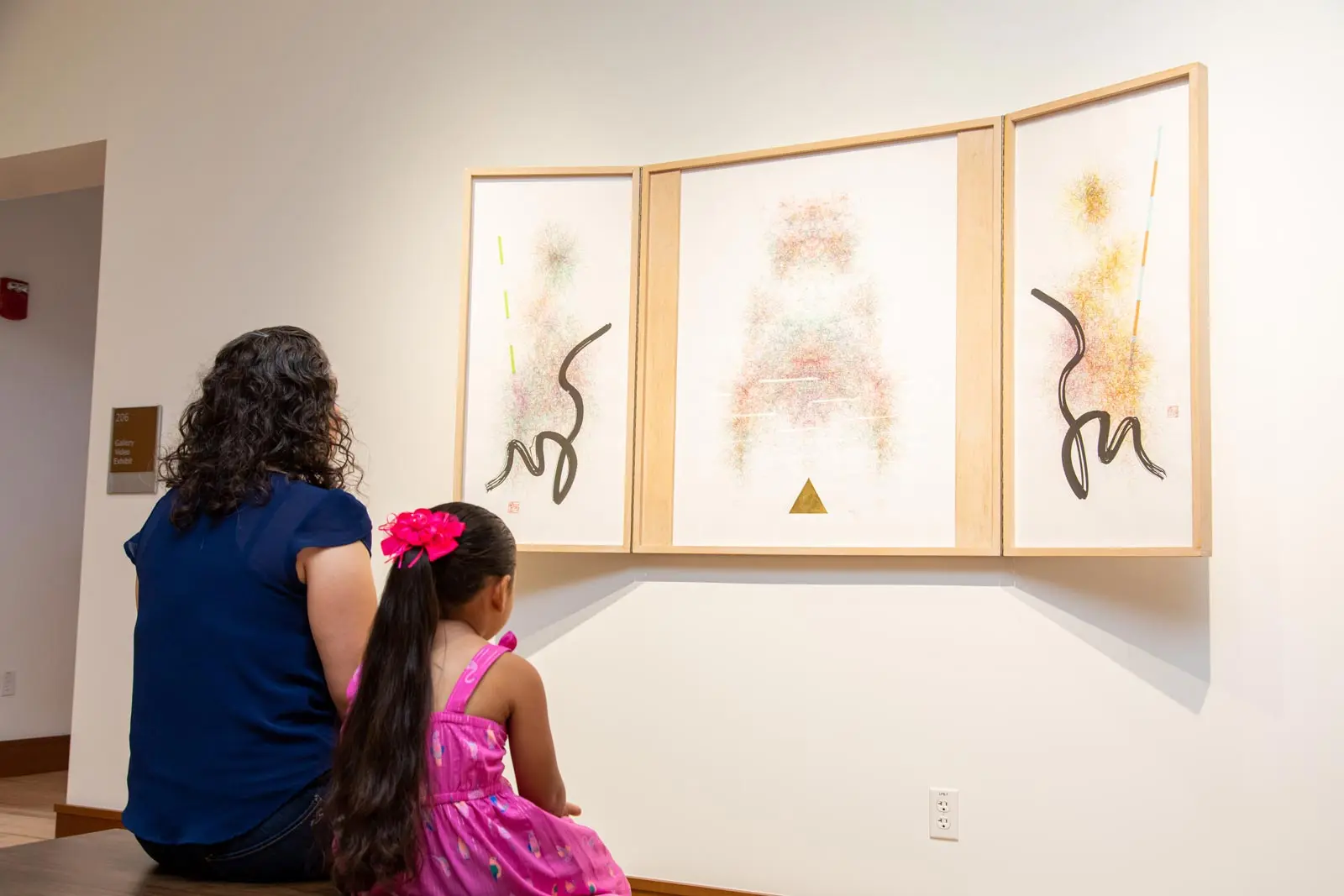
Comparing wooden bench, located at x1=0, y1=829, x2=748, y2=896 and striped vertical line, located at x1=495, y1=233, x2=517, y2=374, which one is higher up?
striped vertical line, located at x1=495, y1=233, x2=517, y2=374

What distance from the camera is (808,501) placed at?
9.66 feet

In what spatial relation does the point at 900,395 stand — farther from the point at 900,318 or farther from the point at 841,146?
the point at 841,146

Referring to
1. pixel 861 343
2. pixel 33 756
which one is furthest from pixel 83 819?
pixel 861 343

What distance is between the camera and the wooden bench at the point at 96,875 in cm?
180

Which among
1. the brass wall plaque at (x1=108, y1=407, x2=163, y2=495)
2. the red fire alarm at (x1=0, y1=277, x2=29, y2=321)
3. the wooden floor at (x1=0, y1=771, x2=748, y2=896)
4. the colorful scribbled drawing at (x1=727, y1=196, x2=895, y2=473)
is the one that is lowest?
the wooden floor at (x1=0, y1=771, x2=748, y2=896)

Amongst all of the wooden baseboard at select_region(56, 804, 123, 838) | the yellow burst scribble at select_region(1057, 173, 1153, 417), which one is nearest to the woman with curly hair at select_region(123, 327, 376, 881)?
the yellow burst scribble at select_region(1057, 173, 1153, 417)

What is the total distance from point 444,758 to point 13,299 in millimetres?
4678

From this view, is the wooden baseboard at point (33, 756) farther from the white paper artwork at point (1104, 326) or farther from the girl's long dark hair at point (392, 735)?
the white paper artwork at point (1104, 326)

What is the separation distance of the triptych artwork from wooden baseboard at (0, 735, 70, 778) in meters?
3.37

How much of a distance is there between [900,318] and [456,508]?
1.36 m

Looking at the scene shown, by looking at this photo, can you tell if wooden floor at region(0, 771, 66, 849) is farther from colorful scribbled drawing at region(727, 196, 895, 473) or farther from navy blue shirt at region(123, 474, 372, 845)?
colorful scribbled drawing at region(727, 196, 895, 473)

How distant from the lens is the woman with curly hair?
6.10ft

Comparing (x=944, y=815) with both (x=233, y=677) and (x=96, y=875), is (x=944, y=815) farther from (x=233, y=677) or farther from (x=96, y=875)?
(x=96, y=875)

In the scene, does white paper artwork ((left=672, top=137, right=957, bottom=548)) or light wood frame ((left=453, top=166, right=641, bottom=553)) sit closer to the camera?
white paper artwork ((left=672, top=137, right=957, bottom=548))
